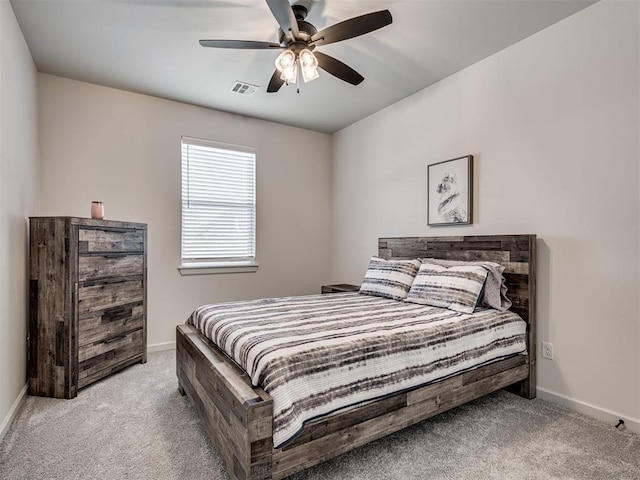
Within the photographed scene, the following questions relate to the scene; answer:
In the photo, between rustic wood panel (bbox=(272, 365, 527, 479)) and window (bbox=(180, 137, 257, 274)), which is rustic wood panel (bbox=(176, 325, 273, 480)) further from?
window (bbox=(180, 137, 257, 274))

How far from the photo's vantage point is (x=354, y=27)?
1948 millimetres

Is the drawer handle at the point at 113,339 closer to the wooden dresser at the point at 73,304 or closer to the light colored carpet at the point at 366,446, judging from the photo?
the wooden dresser at the point at 73,304

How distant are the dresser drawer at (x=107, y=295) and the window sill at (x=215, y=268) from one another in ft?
2.01

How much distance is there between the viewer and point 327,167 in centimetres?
478

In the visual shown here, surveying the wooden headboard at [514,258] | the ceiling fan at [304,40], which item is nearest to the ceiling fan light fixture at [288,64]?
the ceiling fan at [304,40]

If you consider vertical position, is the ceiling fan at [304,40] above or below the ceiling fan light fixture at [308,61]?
above

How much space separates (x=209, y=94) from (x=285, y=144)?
1187 mm

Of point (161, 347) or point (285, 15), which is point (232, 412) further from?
point (161, 347)

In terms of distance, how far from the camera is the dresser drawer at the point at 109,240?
2604 millimetres

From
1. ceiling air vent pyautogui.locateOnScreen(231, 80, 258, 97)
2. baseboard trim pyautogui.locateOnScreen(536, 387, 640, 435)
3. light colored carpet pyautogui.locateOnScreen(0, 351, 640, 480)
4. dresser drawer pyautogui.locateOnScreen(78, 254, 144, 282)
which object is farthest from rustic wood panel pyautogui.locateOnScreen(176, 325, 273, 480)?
ceiling air vent pyautogui.locateOnScreen(231, 80, 258, 97)

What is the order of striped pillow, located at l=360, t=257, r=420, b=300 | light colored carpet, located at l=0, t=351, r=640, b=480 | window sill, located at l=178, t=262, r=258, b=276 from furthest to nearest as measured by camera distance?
1. window sill, located at l=178, t=262, r=258, b=276
2. striped pillow, located at l=360, t=257, r=420, b=300
3. light colored carpet, located at l=0, t=351, r=640, b=480

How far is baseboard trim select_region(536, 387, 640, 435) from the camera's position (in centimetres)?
205

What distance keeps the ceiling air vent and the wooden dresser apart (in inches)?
65.6

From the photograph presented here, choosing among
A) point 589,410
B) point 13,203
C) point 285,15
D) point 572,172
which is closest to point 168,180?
point 13,203
